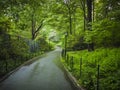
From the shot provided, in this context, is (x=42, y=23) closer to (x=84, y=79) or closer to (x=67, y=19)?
(x=67, y=19)

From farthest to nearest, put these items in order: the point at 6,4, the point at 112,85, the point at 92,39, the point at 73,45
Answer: the point at 73,45 → the point at 92,39 → the point at 6,4 → the point at 112,85

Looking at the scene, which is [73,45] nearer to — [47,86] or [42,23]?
[42,23]

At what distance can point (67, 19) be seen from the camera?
40.2m

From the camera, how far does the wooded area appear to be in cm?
1363

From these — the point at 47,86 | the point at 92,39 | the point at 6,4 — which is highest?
the point at 6,4

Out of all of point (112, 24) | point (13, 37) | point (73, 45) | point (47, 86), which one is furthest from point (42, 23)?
point (47, 86)

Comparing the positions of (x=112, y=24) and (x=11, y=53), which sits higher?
(x=112, y=24)

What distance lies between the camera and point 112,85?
1043 cm

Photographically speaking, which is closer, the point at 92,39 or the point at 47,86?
the point at 47,86

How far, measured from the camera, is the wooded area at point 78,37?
537 inches

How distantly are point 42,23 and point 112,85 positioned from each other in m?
40.5

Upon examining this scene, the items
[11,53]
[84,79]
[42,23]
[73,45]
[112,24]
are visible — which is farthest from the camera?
[42,23]

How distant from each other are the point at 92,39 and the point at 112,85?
11.3 m

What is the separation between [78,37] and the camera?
1344 inches
